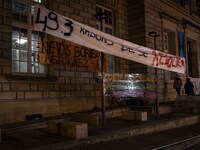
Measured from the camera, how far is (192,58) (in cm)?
2436

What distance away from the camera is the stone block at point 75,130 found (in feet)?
25.2

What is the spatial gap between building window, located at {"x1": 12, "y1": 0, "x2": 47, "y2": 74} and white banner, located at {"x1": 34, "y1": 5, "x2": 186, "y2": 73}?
3.66 metres

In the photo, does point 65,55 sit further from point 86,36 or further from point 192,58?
point 192,58

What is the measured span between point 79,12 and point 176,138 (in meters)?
7.89

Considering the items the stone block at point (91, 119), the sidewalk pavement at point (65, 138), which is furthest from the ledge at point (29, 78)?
the stone block at point (91, 119)

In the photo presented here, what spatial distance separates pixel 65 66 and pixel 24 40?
218 centimetres

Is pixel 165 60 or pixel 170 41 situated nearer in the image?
pixel 165 60

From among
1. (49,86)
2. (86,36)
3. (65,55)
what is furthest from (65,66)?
(86,36)

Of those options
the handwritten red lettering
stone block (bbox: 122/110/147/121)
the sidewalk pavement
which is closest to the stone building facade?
the sidewalk pavement

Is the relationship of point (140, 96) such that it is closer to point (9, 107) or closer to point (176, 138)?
point (176, 138)

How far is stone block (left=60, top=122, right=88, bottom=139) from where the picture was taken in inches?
302

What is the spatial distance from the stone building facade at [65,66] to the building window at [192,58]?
152 inches

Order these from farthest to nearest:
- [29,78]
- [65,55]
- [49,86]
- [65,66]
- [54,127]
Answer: [65,66]
[49,86]
[29,78]
[65,55]
[54,127]

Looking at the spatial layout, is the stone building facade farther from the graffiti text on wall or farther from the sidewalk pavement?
the graffiti text on wall
